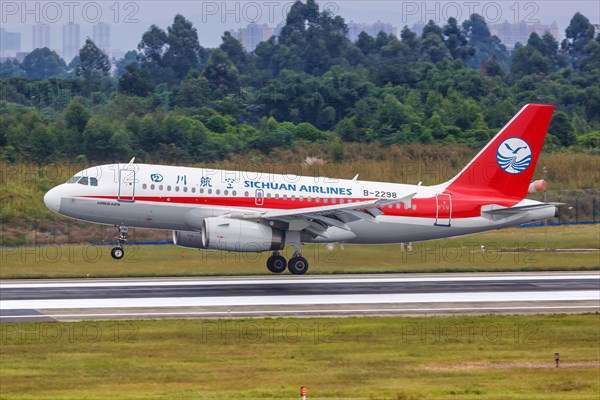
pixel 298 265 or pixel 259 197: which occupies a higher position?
pixel 259 197

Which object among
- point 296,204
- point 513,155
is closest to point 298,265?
point 296,204

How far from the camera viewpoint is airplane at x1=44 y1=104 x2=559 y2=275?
44344 mm

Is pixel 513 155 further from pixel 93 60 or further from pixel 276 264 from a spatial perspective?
pixel 93 60

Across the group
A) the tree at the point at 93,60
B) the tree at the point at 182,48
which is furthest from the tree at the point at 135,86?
the tree at the point at 93,60

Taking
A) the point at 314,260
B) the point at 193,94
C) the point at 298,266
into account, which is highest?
the point at 193,94

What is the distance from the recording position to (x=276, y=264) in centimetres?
4684

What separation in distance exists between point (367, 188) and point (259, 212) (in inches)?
201

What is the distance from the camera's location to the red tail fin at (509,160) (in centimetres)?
4834

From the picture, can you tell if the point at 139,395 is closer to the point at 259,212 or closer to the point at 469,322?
the point at 469,322

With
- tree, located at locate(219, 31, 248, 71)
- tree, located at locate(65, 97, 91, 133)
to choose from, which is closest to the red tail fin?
tree, located at locate(65, 97, 91, 133)

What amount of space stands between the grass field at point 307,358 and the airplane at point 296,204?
8.85 m

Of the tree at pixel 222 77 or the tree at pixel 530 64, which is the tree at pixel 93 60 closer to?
the tree at pixel 222 77

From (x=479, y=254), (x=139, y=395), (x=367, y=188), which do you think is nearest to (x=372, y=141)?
(x=479, y=254)

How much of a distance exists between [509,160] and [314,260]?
10.2 metres
